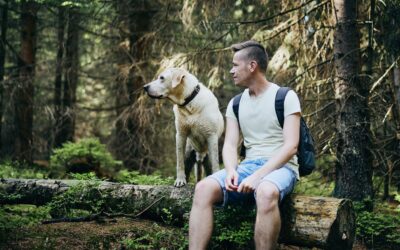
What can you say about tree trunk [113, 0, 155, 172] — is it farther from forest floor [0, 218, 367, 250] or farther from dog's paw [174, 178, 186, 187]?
forest floor [0, 218, 367, 250]

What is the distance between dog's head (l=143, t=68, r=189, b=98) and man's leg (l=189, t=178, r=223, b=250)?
1.99m

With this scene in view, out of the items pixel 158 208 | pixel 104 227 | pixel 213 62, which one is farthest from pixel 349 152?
pixel 213 62

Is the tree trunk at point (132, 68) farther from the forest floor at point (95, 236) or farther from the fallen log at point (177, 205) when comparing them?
the forest floor at point (95, 236)

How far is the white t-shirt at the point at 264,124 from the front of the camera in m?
4.79

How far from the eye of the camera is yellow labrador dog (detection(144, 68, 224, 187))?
20.6 ft

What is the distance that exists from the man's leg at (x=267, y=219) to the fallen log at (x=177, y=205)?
590 millimetres

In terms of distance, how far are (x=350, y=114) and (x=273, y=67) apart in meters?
2.86

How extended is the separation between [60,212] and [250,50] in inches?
125

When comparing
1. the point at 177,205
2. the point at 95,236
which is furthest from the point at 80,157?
the point at 95,236

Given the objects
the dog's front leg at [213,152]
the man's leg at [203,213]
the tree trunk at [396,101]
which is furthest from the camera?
the tree trunk at [396,101]

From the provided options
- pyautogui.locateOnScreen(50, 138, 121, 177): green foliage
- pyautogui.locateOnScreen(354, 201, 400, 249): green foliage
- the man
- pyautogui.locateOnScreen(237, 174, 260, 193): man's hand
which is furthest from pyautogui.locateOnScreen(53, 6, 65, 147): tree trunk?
pyautogui.locateOnScreen(237, 174, 260, 193): man's hand

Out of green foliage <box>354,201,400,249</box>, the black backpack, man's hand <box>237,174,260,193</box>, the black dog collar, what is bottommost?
green foliage <box>354,201,400,249</box>

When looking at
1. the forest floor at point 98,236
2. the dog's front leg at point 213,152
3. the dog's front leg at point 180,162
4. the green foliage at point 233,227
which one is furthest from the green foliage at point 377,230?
the dog's front leg at point 180,162

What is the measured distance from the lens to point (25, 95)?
43.5 feet
